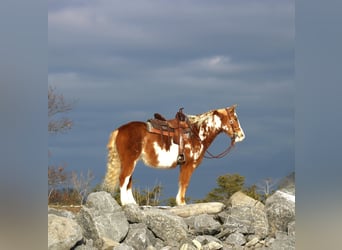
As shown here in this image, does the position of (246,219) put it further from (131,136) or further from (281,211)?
(131,136)

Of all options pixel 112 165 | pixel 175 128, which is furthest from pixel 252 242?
pixel 112 165

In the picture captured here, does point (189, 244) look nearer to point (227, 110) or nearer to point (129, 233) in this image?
point (129, 233)

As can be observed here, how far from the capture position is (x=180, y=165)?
4145 mm

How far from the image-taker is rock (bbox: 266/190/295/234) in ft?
13.0

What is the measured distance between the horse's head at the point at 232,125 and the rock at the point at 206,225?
1.83 feet

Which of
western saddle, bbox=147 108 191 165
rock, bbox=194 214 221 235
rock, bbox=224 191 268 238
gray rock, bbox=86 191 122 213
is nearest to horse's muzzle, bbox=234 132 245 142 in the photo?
western saddle, bbox=147 108 191 165

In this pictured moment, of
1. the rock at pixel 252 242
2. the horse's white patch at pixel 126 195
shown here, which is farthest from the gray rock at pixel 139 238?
the rock at pixel 252 242

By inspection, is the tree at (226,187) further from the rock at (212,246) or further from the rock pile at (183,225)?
the rock at (212,246)

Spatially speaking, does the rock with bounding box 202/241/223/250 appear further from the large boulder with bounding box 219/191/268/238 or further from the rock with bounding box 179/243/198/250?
the large boulder with bounding box 219/191/268/238

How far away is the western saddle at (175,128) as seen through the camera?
4.09m

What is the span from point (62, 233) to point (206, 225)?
944 millimetres
